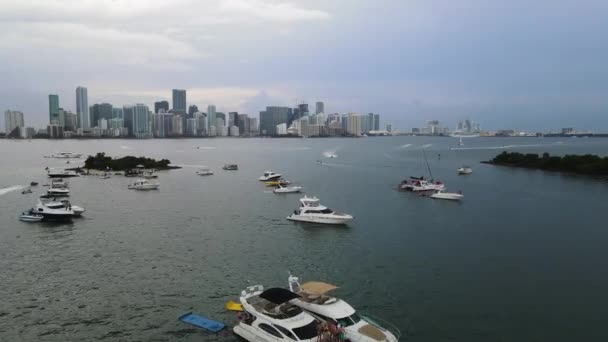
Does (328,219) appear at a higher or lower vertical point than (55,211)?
lower

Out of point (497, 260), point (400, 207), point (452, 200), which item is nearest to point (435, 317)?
point (497, 260)

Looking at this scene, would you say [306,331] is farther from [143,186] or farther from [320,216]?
[143,186]

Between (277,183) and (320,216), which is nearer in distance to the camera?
(320,216)

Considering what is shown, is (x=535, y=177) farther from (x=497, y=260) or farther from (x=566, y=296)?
(x=566, y=296)

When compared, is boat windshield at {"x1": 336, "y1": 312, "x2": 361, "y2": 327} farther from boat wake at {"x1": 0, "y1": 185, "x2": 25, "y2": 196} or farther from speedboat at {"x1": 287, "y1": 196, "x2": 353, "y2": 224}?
boat wake at {"x1": 0, "y1": 185, "x2": 25, "y2": 196}

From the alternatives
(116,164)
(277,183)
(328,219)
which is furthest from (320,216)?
(116,164)

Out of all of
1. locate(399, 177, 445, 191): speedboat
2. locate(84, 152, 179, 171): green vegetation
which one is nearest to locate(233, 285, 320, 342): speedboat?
locate(399, 177, 445, 191): speedboat

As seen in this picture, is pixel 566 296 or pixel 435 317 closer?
pixel 435 317
